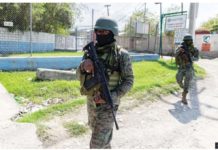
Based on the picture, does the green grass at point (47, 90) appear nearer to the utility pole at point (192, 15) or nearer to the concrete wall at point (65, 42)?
the utility pole at point (192, 15)

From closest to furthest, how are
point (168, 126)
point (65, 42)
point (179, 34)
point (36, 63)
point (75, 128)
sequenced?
point (75, 128) < point (168, 126) < point (36, 63) < point (179, 34) < point (65, 42)

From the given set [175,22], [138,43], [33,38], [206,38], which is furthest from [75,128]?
[138,43]

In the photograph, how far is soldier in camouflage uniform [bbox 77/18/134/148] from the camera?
350 cm

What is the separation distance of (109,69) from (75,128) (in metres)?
2.25

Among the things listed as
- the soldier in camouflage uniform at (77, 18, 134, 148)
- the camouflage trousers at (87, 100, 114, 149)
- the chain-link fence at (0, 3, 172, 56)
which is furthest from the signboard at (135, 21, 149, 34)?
the camouflage trousers at (87, 100, 114, 149)

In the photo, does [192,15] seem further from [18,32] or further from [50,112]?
[18,32]

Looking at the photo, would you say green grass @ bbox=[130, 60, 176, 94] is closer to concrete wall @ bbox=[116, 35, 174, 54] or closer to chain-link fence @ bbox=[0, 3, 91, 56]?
chain-link fence @ bbox=[0, 3, 91, 56]

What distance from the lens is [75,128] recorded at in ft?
18.0

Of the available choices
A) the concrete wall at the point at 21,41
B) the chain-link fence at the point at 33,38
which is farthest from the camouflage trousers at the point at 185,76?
the concrete wall at the point at 21,41

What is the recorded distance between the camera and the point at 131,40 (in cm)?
3162

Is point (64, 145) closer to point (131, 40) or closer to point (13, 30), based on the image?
point (13, 30)

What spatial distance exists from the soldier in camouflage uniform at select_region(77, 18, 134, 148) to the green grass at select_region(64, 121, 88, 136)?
1.80 m

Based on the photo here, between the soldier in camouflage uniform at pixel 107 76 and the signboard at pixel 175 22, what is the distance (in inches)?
503

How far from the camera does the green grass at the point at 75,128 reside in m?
5.35
